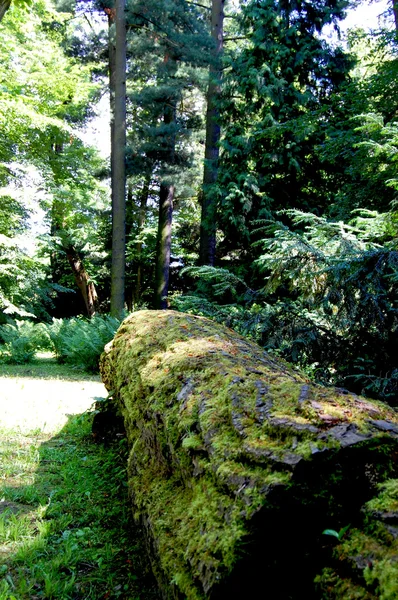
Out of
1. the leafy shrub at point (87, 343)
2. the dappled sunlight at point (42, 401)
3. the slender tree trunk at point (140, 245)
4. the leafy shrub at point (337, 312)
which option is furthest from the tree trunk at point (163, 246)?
the leafy shrub at point (337, 312)

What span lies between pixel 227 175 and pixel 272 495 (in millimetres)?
9963

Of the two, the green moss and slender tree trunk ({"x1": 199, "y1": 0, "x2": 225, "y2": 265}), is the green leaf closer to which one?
the green moss

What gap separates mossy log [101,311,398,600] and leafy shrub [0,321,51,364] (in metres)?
10.4

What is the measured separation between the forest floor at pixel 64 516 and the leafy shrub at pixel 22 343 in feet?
22.9

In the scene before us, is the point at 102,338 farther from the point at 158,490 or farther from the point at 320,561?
the point at 320,561

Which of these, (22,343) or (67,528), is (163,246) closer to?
(22,343)

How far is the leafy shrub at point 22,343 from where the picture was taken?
11609 mm

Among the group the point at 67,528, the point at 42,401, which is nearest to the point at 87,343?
the point at 42,401

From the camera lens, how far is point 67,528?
2.60 metres

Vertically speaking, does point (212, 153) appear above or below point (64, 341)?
above

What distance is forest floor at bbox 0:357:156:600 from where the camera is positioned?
6.85 ft

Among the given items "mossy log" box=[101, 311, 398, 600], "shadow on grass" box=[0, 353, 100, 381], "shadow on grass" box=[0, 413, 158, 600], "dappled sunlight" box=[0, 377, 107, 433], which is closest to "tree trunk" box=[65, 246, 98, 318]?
"shadow on grass" box=[0, 353, 100, 381]

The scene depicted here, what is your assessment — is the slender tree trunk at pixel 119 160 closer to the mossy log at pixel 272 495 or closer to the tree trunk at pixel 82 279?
the tree trunk at pixel 82 279

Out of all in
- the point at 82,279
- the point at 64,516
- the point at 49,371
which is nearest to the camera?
the point at 64,516
